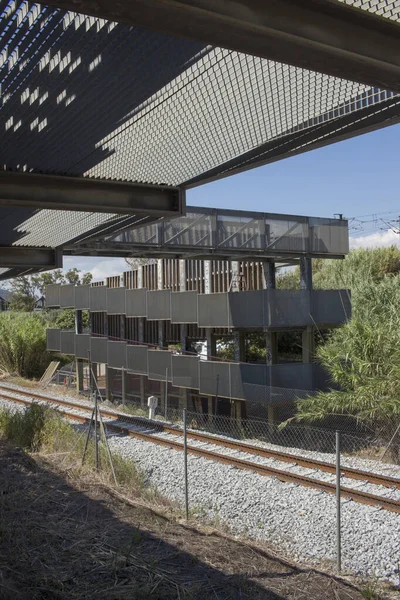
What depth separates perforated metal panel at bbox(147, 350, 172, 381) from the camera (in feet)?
67.6

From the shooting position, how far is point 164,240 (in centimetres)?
1770

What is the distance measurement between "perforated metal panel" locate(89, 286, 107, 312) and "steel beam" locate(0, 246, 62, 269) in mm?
10971

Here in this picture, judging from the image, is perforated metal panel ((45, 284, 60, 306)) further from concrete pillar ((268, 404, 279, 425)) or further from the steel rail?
concrete pillar ((268, 404, 279, 425))

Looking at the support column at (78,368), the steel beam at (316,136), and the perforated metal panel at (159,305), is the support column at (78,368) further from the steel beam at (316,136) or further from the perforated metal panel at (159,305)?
the steel beam at (316,136)

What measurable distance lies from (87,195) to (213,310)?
1094 cm

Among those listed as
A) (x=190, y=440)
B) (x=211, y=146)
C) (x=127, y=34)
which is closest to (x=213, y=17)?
(x=127, y=34)

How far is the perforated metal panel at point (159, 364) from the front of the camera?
2059 centimetres

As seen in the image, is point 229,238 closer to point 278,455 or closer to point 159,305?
point 159,305

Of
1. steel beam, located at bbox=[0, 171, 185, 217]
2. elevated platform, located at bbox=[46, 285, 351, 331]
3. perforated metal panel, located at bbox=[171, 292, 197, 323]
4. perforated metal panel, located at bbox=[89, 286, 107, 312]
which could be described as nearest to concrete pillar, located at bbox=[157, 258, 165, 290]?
perforated metal panel, located at bbox=[89, 286, 107, 312]

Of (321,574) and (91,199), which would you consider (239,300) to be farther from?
(321,574)

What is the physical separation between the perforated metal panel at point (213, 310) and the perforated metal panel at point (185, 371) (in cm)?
126

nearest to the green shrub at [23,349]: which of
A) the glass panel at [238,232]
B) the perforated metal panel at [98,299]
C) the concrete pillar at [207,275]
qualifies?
the perforated metal panel at [98,299]

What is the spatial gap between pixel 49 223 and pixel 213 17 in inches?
367

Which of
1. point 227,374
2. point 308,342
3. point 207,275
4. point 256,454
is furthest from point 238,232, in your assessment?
point 256,454
